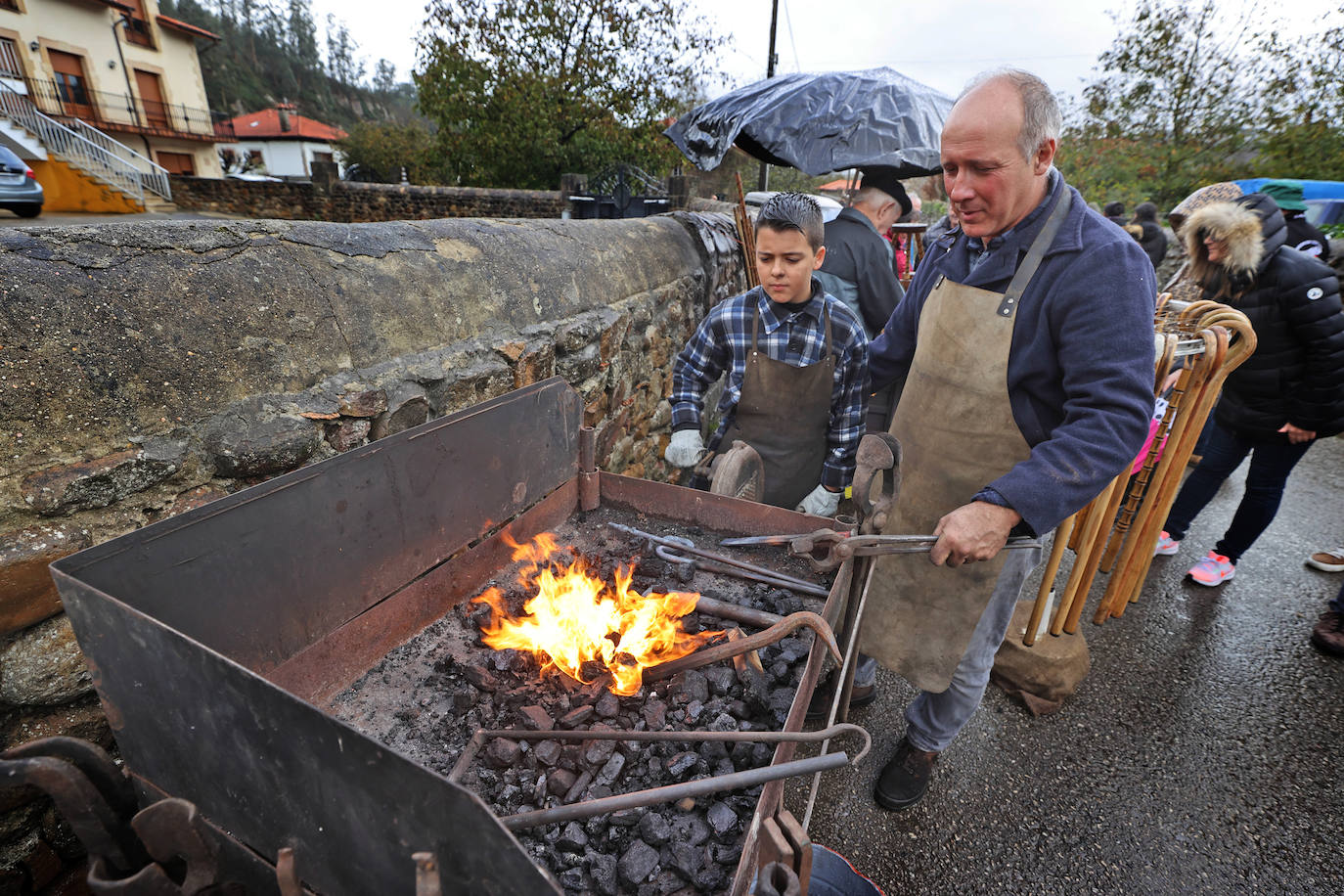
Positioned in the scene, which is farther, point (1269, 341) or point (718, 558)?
point (1269, 341)

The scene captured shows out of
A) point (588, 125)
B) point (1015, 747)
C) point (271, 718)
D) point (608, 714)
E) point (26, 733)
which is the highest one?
point (588, 125)

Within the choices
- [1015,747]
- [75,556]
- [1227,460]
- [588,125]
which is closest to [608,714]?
[75,556]

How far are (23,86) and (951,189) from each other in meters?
33.1

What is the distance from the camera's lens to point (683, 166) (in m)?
17.1

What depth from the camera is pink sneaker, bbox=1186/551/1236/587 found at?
12.5 ft

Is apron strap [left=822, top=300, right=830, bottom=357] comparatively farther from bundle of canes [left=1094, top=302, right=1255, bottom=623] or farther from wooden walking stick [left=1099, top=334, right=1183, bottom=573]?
bundle of canes [left=1094, top=302, right=1255, bottom=623]

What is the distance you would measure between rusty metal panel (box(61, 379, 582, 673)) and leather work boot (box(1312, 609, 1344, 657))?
13.7 feet

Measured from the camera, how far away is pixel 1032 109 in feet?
5.49

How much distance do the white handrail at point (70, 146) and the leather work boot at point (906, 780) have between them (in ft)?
79.5

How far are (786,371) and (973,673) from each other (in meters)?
1.47

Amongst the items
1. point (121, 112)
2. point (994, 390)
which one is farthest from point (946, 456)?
point (121, 112)

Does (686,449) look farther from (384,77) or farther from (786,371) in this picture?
(384,77)

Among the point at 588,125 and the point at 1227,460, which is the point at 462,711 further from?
the point at 588,125

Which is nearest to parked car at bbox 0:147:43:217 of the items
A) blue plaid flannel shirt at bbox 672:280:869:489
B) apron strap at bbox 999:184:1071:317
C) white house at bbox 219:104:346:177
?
blue plaid flannel shirt at bbox 672:280:869:489
